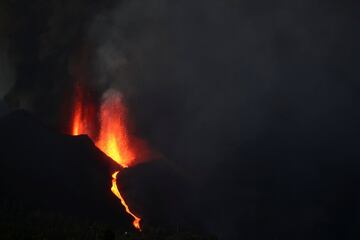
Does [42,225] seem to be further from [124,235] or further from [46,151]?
[46,151]

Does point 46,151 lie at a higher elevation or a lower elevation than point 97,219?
higher

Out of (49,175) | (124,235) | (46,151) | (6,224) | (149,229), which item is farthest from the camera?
(46,151)

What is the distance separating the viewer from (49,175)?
368 ft

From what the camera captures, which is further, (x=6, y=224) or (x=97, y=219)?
(x=97, y=219)

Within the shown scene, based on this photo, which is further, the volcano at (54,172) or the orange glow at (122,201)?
the orange glow at (122,201)

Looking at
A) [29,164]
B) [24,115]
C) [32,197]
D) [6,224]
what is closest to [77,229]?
[6,224]

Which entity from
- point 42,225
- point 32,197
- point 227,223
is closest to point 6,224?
point 42,225

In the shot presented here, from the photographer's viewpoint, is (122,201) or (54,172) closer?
(122,201)

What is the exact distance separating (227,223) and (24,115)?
188 ft

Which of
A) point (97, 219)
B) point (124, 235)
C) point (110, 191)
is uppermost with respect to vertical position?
point (110, 191)

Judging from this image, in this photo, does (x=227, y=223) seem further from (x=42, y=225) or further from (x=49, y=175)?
(x=42, y=225)

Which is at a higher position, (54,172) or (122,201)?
(54,172)

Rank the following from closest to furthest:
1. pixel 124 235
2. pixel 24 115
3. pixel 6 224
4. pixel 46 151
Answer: pixel 6 224, pixel 124 235, pixel 46 151, pixel 24 115

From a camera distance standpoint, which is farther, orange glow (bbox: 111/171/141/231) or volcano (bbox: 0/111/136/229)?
orange glow (bbox: 111/171/141/231)
